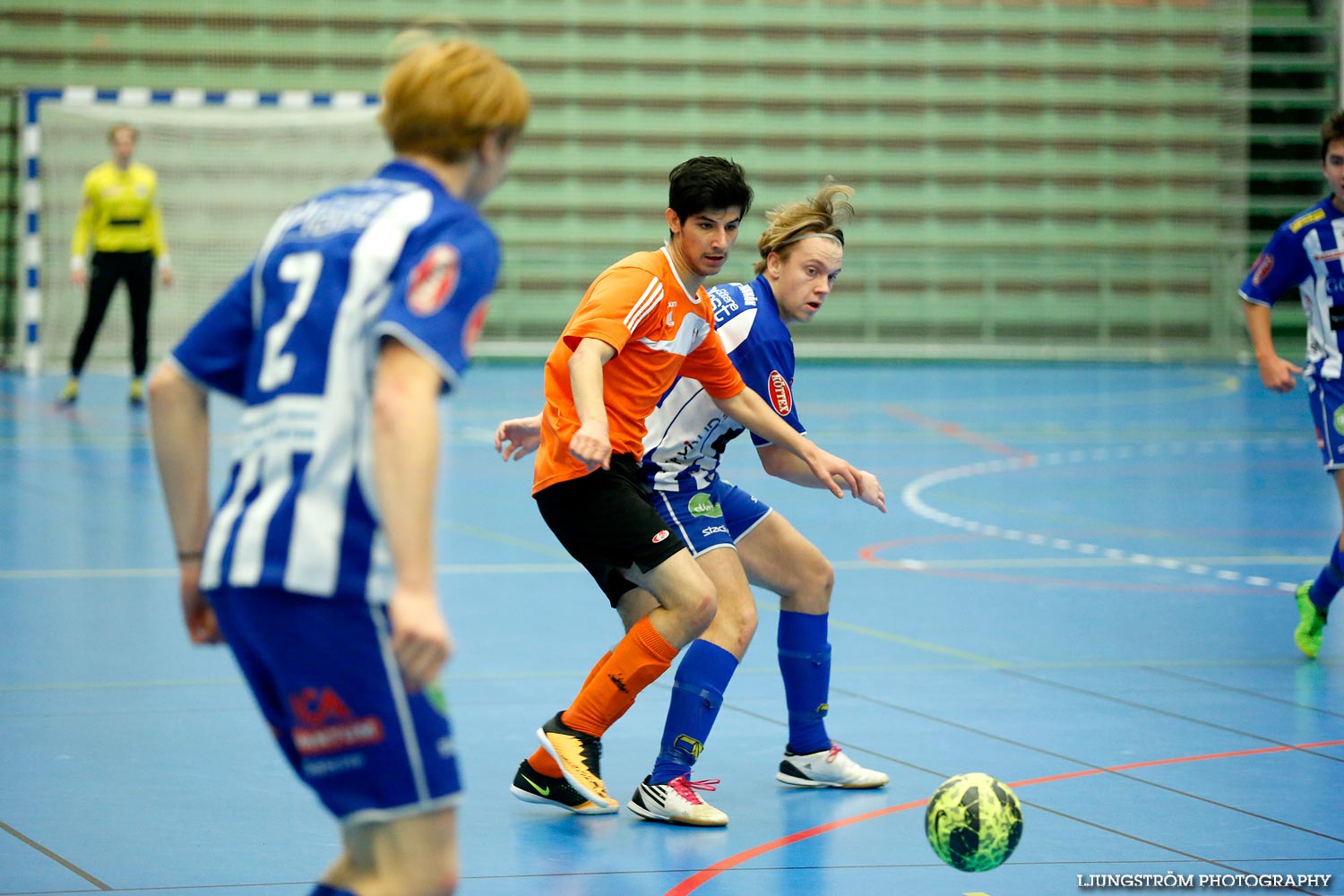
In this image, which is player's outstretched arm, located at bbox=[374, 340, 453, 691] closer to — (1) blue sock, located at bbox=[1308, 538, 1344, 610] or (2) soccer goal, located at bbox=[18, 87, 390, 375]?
(1) blue sock, located at bbox=[1308, 538, 1344, 610]

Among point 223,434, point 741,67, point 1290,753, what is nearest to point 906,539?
point 1290,753

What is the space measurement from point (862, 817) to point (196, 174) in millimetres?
15997

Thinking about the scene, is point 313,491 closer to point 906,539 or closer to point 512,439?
point 512,439

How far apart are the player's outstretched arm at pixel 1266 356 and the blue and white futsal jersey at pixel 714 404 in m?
2.43

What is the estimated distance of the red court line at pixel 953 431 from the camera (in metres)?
13.0

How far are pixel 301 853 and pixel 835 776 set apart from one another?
1.47 metres

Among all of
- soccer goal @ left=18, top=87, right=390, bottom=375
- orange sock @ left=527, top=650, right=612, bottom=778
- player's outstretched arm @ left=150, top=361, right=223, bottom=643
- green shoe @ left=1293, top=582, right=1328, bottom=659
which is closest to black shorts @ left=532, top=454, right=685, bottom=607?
orange sock @ left=527, top=650, right=612, bottom=778

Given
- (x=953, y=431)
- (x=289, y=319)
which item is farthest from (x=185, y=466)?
(x=953, y=431)

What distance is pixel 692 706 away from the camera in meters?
4.32

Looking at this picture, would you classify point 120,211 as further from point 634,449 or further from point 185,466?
point 185,466

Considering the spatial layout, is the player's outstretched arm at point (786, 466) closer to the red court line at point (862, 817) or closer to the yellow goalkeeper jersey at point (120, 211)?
the red court line at point (862, 817)

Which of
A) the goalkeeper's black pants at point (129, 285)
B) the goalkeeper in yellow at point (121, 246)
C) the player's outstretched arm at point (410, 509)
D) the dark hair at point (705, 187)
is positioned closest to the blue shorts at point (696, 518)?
the dark hair at point (705, 187)

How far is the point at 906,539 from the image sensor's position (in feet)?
29.4

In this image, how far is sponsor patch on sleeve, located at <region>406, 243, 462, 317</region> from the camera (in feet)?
7.14
